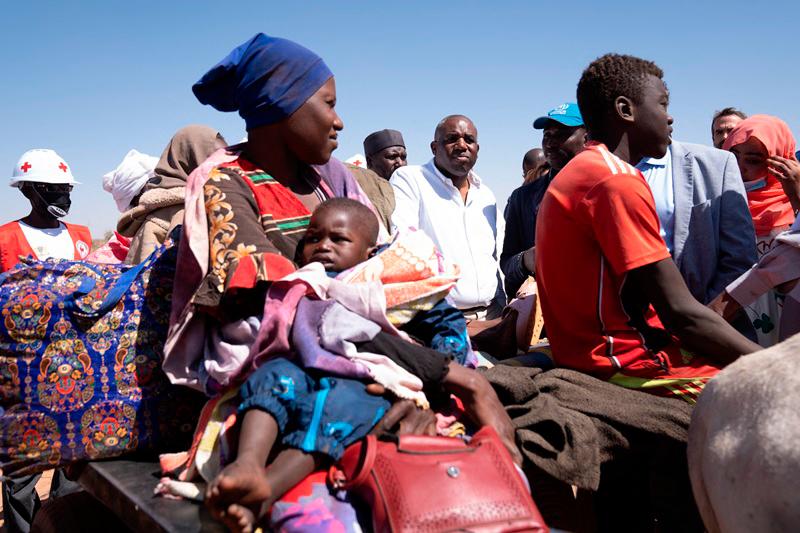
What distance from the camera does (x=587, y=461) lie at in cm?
234

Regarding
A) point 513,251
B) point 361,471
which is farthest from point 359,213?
point 513,251

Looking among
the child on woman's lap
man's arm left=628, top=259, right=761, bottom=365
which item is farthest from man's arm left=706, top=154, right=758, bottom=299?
the child on woman's lap

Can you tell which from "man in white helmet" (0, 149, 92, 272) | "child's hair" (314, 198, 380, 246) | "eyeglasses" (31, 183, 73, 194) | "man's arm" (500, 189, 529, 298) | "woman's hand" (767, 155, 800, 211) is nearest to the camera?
"child's hair" (314, 198, 380, 246)

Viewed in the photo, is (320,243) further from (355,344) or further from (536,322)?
(536,322)

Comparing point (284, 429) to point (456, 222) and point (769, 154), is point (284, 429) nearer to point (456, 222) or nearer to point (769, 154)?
point (456, 222)

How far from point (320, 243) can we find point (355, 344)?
49cm

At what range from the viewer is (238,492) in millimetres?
1745

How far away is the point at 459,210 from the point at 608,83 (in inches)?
111

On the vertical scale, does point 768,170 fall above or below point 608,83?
below

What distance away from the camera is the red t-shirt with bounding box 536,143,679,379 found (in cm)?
258

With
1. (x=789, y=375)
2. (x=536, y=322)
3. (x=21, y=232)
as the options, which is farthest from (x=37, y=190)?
(x=789, y=375)

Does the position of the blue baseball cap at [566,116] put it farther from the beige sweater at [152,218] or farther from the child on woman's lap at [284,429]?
the child on woman's lap at [284,429]

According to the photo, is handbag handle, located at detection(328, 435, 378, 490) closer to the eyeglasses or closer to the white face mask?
the white face mask

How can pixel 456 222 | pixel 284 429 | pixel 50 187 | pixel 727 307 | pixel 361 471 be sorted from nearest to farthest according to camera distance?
pixel 361 471 → pixel 284 429 → pixel 727 307 → pixel 456 222 → pixel 50 187
